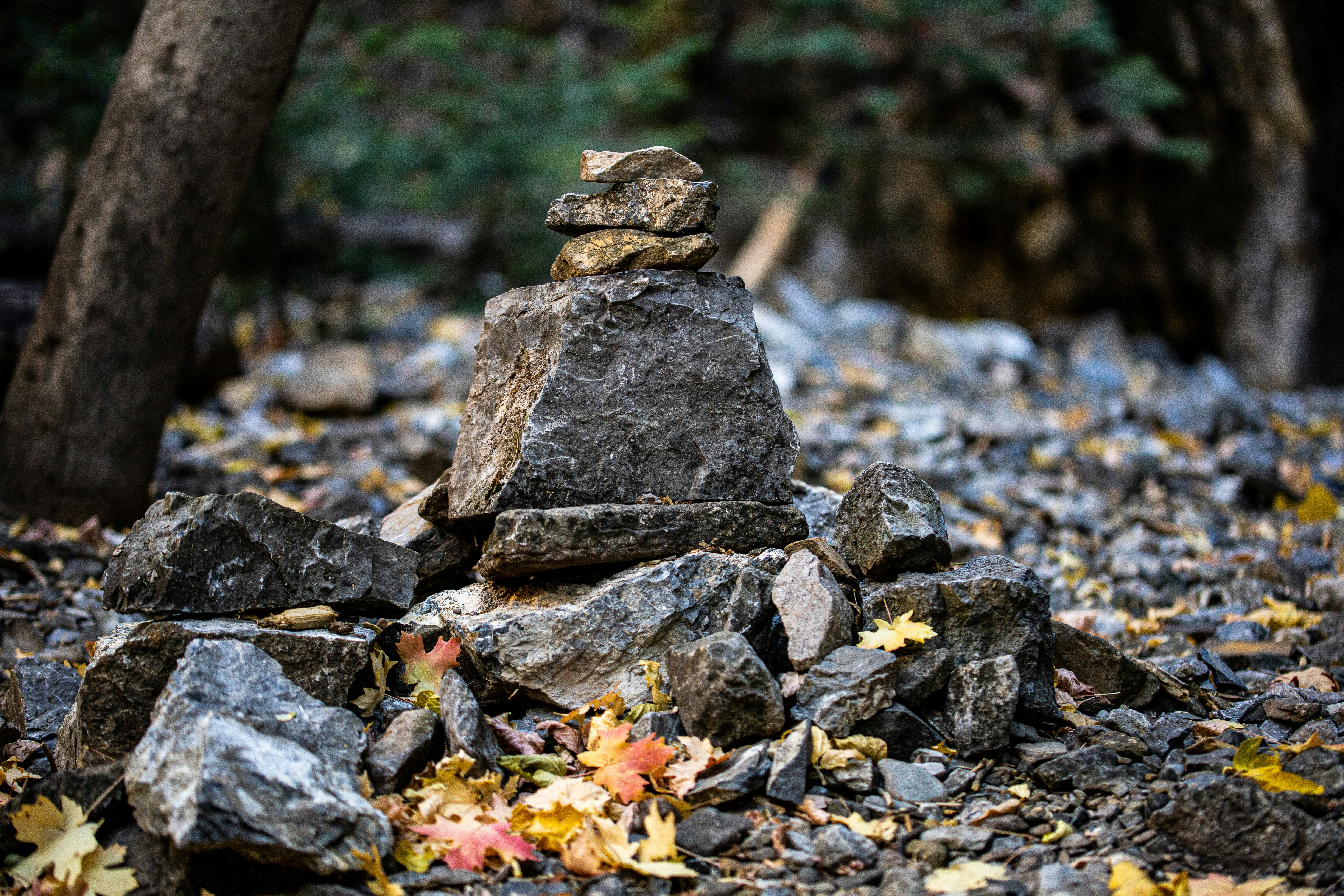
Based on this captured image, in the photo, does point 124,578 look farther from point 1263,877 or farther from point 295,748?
point 1263,877

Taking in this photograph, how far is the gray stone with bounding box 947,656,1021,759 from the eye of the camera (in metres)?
2.43

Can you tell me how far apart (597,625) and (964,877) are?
3.51 ft

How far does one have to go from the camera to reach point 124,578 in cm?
250

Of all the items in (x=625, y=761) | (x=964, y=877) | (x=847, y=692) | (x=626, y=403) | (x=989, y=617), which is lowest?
(x=964, y=877)

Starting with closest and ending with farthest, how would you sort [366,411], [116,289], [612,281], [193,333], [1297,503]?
1. [612,281]
2. [116,289]
3. [193,333]
4. [1297,503]
5. [366,411]

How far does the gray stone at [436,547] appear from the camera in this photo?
2930 millimetres

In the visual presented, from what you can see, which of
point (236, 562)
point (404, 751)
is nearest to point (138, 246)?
point (236, 562)

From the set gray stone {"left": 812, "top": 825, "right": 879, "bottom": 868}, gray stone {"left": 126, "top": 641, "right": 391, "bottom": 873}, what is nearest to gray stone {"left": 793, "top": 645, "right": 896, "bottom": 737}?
gray stone {"left": 812, "top": 825, "right": 879, "bottom": 868}

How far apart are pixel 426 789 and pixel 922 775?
3.81 feet

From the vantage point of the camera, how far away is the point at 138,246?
161 inches

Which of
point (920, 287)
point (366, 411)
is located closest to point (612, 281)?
point (366, 411)

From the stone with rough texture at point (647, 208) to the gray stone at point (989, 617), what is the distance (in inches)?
46.1

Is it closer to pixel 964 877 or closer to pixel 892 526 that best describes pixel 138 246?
pixel 892 526

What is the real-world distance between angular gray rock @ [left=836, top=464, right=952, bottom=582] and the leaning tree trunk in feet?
10.0
